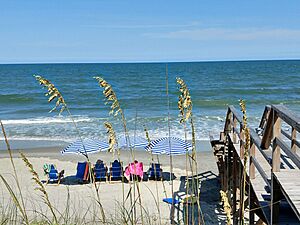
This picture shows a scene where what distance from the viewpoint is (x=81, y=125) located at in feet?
75.4

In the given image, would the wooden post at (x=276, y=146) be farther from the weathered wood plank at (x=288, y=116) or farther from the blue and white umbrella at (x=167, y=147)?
the blue and white umbrella at (x=167, y=147)

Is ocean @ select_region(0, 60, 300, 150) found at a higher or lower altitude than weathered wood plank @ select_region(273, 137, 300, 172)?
lower

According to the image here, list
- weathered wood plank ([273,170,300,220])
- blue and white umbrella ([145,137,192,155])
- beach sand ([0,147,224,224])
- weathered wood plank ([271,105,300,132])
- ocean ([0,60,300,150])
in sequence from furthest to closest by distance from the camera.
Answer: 1. ocean ([0,60,300,150])
2. blue and white umbrella ([145,137,192,155])
3. beach sand ([0,147,224,224])
4. weathered wood plank ([273,170,300,220])
5. weathered wood plank ([271,105,300,132])

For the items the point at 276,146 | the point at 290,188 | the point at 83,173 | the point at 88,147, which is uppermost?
the point at 276,146

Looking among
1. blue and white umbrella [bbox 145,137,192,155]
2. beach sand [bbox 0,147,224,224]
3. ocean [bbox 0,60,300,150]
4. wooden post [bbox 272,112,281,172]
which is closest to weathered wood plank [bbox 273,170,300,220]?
wooden post [bbox 272,112,281,172]

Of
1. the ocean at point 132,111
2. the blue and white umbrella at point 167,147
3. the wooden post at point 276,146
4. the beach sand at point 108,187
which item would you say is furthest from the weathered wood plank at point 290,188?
the blue and white umbrella at point 167,147

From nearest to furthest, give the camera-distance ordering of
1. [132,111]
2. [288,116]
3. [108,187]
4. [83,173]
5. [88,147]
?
[288,116] < [108,187] < [83,173] < [88,147] < [132,111]

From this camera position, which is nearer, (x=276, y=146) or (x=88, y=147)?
(x=276, y=146)

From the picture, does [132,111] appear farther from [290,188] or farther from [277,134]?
[290,188]

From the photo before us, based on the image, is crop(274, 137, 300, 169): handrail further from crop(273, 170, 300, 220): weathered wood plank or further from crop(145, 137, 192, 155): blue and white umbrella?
crop(145, 137, 192, 155): blue and white umbrella

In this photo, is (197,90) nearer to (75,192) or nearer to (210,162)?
(210,162)

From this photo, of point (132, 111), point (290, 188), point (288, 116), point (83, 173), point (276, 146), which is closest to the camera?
point (288, 116)

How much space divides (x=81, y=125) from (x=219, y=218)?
14852 mm

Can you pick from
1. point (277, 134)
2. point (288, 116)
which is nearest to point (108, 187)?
point (277, 134)
